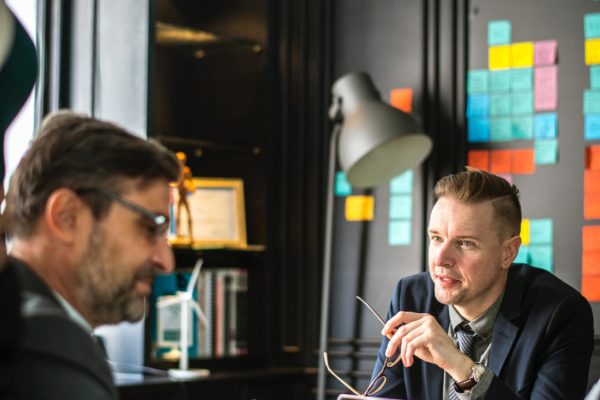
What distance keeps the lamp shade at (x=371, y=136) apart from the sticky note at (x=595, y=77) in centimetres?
70

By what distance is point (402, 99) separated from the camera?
452cm

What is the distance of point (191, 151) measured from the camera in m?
4.58

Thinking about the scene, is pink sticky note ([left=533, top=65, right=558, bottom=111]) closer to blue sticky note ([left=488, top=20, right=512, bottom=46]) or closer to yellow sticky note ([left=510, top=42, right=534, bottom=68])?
yellow sticky note ([left=510, top=42, right=534, bottom=68])

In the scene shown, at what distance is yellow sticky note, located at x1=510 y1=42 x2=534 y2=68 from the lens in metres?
4.23

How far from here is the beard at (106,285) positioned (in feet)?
4.33

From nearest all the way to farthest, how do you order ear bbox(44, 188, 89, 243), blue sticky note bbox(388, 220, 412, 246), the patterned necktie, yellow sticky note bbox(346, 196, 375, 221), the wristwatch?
ear bbox(44, 188, 89, 243) → the wristwatch → the patterned necktie → blue sticky note bbox(388, 220, 412, 246) → yellow sticky note bbox(346, 196, 375, 221)

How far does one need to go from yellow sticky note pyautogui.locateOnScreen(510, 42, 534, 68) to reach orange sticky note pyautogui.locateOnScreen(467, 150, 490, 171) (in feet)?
1.29

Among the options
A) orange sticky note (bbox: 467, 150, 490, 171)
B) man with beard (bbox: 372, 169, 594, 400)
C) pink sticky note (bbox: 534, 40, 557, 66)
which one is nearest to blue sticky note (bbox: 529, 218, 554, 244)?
orange sticky note (bbox: 467, 150, 490, 171)

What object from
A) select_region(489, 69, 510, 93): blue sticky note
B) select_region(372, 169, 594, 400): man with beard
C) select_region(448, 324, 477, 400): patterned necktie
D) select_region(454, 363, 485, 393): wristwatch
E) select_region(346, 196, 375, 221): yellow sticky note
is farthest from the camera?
select_region(346, 196, 375, 221): yellow sticky note

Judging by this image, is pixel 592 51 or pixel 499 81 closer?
pixel 592 51

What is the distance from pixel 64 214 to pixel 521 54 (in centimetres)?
326

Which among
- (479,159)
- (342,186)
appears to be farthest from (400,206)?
(479,159)

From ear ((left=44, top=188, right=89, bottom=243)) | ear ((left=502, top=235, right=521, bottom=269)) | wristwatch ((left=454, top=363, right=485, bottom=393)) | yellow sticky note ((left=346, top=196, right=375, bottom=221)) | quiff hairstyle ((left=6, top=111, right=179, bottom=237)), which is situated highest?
quiff hairstyle ((left=6, top=111, right=179, bottom=237))

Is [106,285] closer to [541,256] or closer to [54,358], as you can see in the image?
[54,358]
